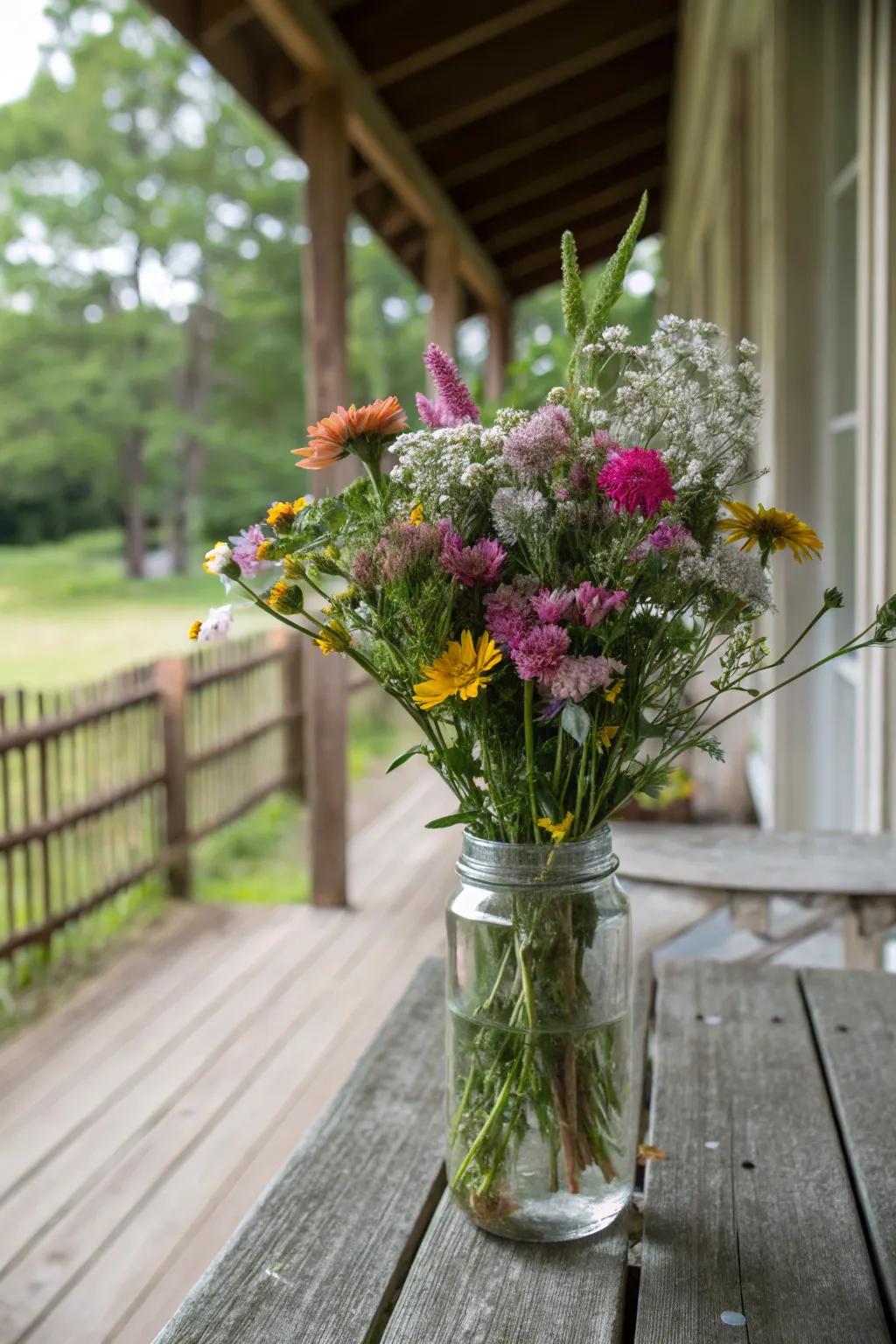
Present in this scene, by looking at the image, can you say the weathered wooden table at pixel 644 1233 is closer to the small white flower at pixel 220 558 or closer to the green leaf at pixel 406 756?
the green leaf at pixel 406 756

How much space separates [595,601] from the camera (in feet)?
2.53

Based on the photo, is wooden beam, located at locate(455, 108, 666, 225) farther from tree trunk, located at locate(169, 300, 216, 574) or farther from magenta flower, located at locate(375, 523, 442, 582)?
tree trunk, located at locate(169, 300, 216, 574)

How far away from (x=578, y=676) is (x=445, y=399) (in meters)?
0.23

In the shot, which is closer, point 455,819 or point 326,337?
point 455,819

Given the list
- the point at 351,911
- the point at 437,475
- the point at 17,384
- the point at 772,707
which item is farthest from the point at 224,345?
the point at 437,475

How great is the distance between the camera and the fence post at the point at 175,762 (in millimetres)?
3965

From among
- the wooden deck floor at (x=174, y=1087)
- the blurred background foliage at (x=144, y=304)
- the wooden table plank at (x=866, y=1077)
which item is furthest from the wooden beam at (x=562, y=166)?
the blurred background foliage at (x=144, y=304)

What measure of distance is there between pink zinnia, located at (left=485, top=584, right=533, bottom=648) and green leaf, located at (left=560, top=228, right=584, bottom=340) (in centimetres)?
20

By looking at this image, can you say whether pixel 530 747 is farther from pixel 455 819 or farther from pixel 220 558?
pixel 220 558

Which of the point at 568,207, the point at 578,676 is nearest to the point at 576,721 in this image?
the point at 578,676

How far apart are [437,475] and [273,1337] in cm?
57

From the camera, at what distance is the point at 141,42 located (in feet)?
50.8

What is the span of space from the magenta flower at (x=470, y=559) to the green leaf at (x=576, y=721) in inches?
4.0

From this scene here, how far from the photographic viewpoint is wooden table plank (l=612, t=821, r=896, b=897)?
6.05ft
